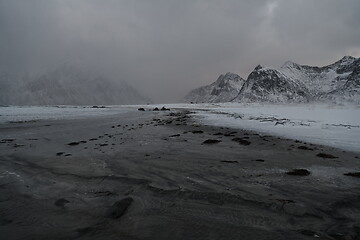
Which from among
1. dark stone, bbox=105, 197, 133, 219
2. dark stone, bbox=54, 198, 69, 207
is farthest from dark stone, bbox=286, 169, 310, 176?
dark stone, bbox=54, 198, 69, 207

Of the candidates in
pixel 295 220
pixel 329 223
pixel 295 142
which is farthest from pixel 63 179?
pixel 295 142

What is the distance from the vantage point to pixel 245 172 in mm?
7055

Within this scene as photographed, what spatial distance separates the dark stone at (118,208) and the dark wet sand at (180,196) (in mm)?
20

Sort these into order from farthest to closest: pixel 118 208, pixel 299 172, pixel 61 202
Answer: pixel 299 172 < pixel 61 202 < pixel 118 208

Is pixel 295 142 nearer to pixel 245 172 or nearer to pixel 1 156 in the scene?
pixel 245 172

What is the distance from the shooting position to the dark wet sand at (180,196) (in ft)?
12.5

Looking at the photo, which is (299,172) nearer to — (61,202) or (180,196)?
(180,196)

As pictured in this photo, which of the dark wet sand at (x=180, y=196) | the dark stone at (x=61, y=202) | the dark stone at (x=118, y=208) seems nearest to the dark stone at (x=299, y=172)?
the dark wet sand at (x=180, y=196)

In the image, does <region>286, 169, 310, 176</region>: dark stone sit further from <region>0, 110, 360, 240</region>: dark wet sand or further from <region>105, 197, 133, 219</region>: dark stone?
<region>105, 197, 133, 219</region>: dark stone

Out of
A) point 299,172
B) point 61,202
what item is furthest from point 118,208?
point 299,172

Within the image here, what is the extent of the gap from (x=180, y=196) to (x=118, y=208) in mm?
1384

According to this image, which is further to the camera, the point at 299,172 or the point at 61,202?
the point at 299,172

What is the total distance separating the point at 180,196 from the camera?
206 inches

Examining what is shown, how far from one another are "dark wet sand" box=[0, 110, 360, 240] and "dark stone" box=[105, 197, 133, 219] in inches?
0.8
